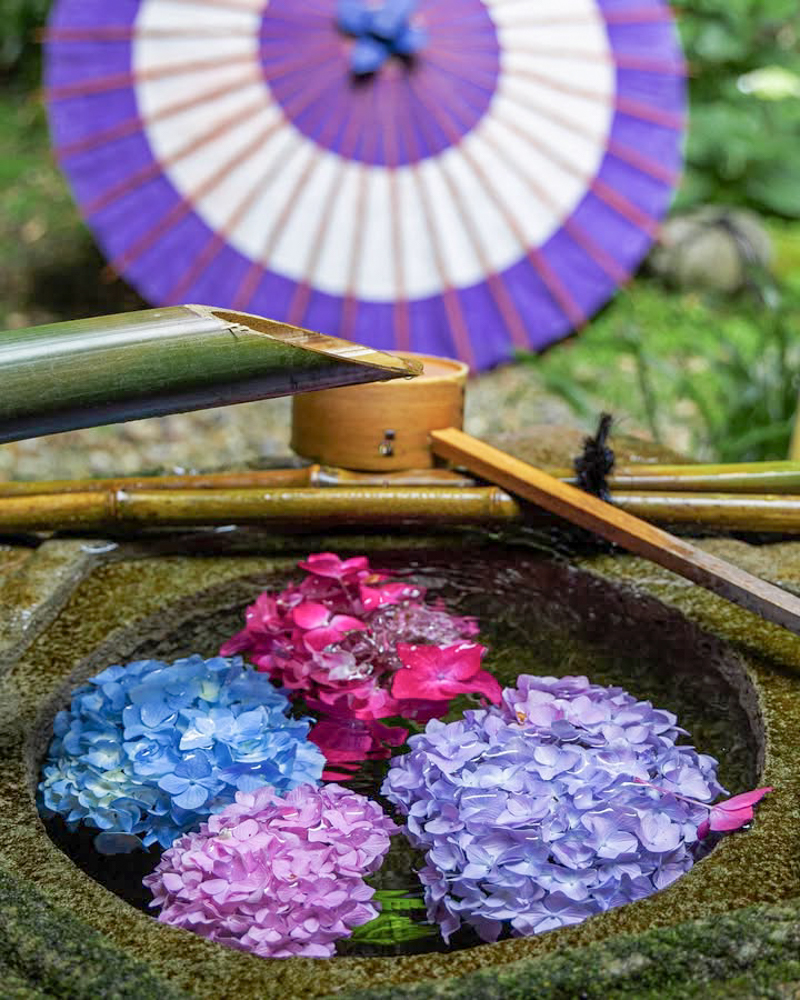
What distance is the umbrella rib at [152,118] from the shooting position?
3900 mm

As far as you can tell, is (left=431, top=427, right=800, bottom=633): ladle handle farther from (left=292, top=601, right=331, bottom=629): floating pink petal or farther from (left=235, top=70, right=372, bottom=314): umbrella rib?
(left=235, top=70, right=372, bottom=314): umbrella rib

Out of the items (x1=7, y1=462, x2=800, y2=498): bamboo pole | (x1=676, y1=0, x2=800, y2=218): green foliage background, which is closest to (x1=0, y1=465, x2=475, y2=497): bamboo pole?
(x1=7, y1=462, x2=800, y2=498): bamboo pole

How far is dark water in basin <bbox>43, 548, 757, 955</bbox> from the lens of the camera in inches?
45.7

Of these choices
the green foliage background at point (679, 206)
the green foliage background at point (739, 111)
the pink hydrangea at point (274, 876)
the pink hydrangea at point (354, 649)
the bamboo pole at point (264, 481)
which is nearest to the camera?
the pink hydrangea at point (274, 876)

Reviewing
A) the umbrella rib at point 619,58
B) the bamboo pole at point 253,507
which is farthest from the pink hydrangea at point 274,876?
the umbrella rib at point 619,58

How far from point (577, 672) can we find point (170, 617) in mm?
593

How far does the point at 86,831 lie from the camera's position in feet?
3.70

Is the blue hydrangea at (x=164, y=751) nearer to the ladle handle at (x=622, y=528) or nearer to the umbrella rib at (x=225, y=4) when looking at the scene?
the ladle handle at (x=622, y=528)

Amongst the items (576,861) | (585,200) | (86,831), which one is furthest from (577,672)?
(585,200)

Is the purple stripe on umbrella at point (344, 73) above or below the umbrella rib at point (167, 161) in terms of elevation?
above

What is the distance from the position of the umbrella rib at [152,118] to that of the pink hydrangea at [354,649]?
290cm

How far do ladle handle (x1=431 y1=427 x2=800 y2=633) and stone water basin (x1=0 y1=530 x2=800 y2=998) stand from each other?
0.28 ft

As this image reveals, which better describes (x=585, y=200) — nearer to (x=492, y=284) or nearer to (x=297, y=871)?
(x=492, y=284)

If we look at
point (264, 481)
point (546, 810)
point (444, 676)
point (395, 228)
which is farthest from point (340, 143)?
point (546, 810)
